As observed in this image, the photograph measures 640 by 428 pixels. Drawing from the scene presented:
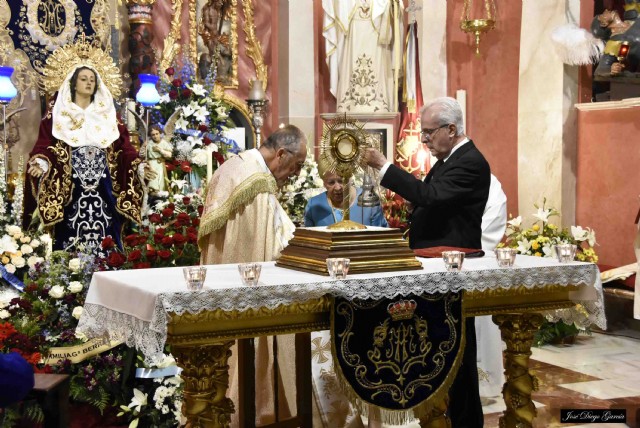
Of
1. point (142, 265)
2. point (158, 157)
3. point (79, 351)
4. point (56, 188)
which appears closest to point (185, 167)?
point (158, 157)


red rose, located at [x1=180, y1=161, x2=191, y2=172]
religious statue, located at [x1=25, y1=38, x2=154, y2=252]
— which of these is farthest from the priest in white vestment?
red rose, located at [x1=180, y1=161, x2=191, y2=172]

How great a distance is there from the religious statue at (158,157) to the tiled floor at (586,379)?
4.10 m

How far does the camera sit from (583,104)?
10.2 meters

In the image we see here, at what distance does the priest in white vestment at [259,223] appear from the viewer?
15.8 feet

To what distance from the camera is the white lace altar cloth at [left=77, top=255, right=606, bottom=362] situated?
3441 millimetres

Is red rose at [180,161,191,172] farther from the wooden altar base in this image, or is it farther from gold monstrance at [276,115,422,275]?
the wooden altar base

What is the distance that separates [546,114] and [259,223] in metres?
6.54

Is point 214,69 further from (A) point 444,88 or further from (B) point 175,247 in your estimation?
(B) point 175,247

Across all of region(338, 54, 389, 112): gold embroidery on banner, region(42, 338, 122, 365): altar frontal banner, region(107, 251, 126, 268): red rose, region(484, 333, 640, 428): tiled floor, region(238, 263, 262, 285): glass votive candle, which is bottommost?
region(484, 333, 640, 428): tiled floor

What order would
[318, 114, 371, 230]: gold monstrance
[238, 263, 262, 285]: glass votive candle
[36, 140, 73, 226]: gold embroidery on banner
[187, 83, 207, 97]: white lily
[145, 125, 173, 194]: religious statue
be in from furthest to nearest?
[187, 83, 207, 97]: white lily, [145, 125, 173, 194]: religious statue, [36, 140, 73, 226]: gold embroidery on banner, [318, 114, 371, 230]: gold monstrance, [238, 263, 262, 285]: glass votive candle

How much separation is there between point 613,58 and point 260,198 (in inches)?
248

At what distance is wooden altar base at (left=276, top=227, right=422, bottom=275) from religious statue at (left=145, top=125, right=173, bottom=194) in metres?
5.41

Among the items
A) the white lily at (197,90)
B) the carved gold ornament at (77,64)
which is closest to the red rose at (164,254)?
the carved gold ornament at (77,64)

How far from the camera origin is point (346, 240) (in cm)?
395
